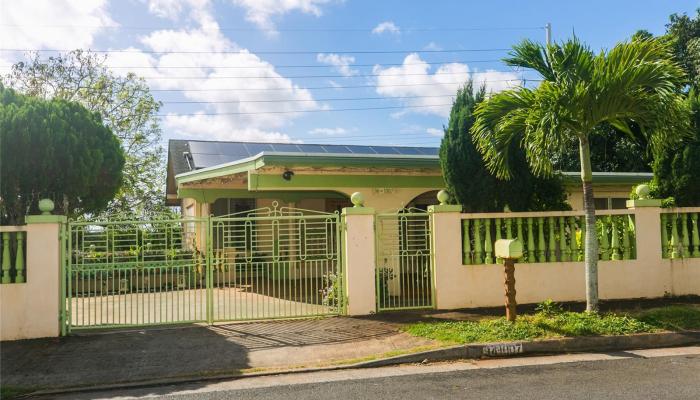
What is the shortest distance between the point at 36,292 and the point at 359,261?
485cm

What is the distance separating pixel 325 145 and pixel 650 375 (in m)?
15.0

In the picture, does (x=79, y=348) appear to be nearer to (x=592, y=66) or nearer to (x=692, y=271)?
(x=592, y=66)

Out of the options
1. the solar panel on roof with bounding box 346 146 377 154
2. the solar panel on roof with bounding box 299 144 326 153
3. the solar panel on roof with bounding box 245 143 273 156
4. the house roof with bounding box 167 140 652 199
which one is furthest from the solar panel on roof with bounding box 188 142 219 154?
the solar panel on roof with bounding box 346 146 377 154

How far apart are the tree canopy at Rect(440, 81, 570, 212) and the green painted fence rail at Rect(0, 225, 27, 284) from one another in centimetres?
704

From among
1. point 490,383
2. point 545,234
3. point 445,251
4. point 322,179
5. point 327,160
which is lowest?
point 490,383

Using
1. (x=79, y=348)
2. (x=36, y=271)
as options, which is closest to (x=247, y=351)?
(x=79, y=348)

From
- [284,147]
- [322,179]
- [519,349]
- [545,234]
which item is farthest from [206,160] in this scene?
[519,349]

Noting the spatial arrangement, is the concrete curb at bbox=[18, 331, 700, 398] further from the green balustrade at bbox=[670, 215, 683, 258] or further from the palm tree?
the green balustrade at bbox=[670, 215, 683, 258]

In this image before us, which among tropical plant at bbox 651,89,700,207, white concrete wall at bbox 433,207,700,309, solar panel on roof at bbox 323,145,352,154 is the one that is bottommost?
white concrete wall at bbox 433,207,700,309

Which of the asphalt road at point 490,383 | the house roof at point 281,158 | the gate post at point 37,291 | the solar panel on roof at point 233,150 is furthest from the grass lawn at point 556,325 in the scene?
the solar panel on roof at point 233,150

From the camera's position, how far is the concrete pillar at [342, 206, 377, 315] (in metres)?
8.70

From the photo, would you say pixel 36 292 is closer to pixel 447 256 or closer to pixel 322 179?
pixel 322 179

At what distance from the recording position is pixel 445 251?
29.3 ft

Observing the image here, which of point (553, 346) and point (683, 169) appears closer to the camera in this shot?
point (553, 346)
